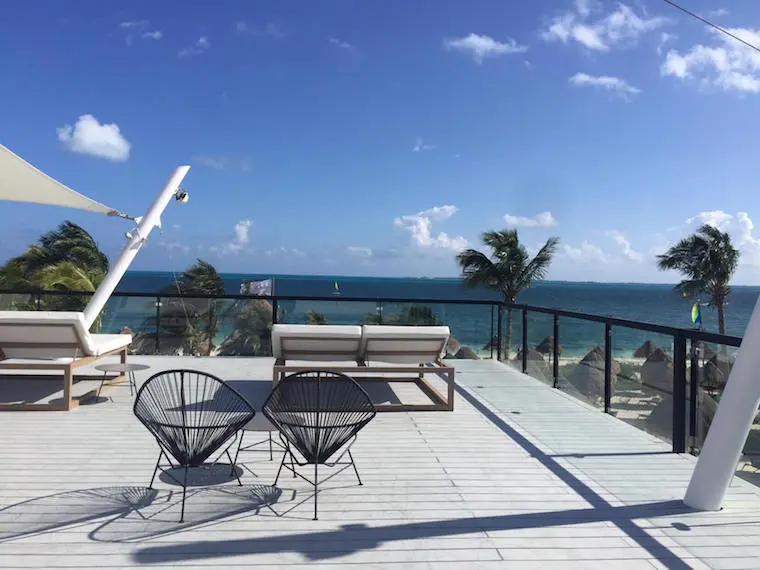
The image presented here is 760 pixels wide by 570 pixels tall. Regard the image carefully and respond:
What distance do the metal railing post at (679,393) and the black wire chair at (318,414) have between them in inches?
93.1

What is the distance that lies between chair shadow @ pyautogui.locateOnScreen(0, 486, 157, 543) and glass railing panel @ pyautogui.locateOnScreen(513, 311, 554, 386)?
16.0 feet

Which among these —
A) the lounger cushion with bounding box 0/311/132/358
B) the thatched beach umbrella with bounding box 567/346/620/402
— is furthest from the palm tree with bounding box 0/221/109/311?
the thatched beach umbrella with bounding box 567/346/620/402

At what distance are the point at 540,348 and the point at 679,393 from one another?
3.05 meters

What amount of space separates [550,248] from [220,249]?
43.7 ft

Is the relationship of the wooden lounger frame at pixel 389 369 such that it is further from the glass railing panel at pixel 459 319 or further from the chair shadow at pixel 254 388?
the glass railing panel at pixel 459 319

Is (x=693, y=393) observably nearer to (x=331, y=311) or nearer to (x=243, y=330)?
(x=331, y=311)

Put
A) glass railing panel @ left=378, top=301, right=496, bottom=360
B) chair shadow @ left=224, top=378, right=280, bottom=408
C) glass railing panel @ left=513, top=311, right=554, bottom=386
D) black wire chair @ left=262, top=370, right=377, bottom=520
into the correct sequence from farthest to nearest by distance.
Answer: glass railing panel @ left=378, top=301, right=496, bottom=360
glass railing panel @ left=513, top=311, right=554, bottom=386
chair shadow @ left=224, top=378, right=280, bottom=408
black wire chair @ left=262, top=370, right=377, bottom=520

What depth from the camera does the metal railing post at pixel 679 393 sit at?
4.08 metres

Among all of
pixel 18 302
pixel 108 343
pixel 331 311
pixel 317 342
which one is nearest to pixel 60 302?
pixel 18 302

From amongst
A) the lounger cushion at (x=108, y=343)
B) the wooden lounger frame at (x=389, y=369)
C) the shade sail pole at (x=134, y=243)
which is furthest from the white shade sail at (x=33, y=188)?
the wooden lounger frame at (x=389, y=369)

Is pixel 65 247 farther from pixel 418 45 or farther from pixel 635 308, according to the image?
pixel 635 308

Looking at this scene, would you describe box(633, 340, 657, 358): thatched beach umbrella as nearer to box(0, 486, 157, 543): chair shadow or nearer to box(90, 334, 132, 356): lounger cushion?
box(0, 486, 157, 543): chair shadow

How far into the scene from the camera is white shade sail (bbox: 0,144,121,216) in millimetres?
5453

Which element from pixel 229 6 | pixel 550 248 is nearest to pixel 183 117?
pixel 229 6
